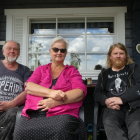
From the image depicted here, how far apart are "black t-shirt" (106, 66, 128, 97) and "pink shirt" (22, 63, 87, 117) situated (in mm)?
290

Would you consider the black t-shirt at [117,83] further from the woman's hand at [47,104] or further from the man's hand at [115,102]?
the woman's hand at [47,104]

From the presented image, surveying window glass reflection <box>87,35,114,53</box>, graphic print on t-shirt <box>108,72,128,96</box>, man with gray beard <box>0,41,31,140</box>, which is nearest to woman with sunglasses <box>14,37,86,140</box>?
man with gray beard <box>0,41,31,140</box>

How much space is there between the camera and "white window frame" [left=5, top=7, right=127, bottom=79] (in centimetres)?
429

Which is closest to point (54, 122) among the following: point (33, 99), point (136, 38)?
point (33, 99)

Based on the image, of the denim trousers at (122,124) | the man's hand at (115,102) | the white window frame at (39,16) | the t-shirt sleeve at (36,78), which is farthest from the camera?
the white window frame at (39,16)

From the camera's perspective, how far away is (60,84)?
2.49 m

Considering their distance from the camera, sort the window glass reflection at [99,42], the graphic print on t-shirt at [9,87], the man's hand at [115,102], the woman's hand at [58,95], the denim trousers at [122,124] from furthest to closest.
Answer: the window glass reflection at [99,42] → the graphic print on t-shirt at [9,87] → the man's hand at [115,102] → the woman's hand at [58,95] → the denim trousers at [122,124]

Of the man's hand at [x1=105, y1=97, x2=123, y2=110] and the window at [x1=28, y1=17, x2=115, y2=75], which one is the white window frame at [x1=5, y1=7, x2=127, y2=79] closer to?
the window at [x1=28, y1=17, x2=115, y2=75]

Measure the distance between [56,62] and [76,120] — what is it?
0.65 m

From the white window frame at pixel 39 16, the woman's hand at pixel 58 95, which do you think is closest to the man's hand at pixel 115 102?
the woman's hand at pixel 58 95

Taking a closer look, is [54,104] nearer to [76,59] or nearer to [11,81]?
[11,81]

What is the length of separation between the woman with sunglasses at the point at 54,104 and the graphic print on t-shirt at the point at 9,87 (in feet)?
1.11

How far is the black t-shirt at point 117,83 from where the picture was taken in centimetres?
260

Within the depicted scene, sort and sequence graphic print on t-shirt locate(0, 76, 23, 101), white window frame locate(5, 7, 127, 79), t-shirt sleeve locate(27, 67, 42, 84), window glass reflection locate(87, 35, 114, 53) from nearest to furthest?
1. t-shirt sleeve locate(27, 67, 42, 84)
2. graphic print on t-shirt locate(0, 76, 23, 101)
3. white window frame locate(5, 7, 127, 79)
4. window glass reflection locate(87, 35, 114, 53)
